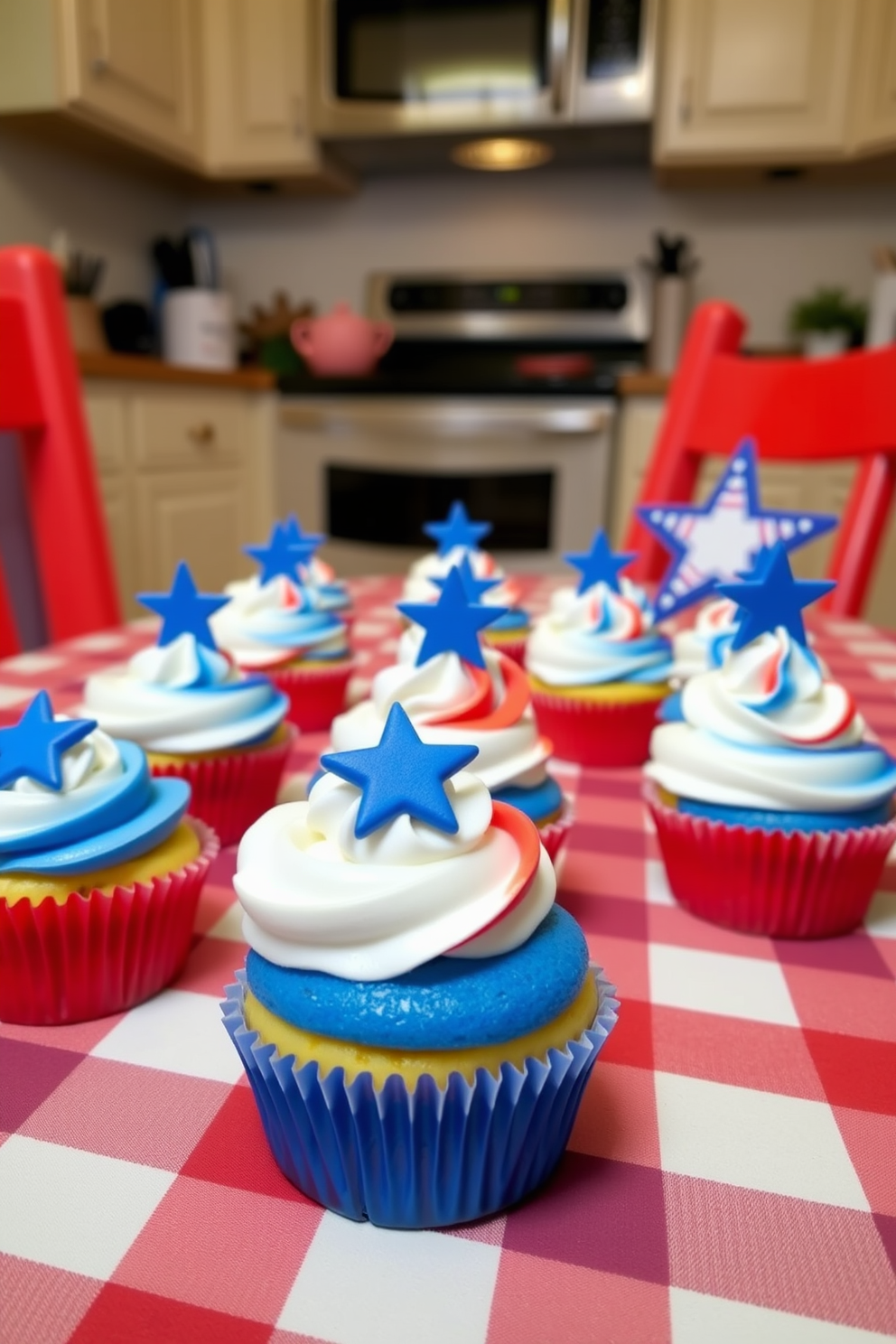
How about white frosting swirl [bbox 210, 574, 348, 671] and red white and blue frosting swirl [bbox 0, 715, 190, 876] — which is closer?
red white and blue frosting swirl [bbox 0, 715, 190, 876]

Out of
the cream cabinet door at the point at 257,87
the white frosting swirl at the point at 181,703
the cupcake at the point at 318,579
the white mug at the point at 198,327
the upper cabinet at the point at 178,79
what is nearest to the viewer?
the white frosting swirl at the point at 181,703

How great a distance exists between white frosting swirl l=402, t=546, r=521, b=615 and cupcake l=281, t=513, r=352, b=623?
11 centimetres

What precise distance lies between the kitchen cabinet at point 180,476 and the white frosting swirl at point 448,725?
2.18m

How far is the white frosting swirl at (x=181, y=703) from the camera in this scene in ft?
2.88

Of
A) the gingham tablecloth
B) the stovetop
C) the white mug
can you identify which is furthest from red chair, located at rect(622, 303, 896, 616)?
the white mug

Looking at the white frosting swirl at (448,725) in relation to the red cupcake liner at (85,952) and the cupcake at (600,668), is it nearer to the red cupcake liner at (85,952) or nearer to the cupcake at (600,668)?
the red cupcake liner at (85,952)

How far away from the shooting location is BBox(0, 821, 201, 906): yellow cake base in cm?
66

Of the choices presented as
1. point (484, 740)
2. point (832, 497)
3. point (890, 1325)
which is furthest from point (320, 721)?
point (832, 497)

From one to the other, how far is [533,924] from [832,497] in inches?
124

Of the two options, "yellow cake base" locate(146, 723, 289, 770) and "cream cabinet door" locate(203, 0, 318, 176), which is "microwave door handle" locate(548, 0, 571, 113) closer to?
"cream cabinet door" locate(203, 0, 318, 176)

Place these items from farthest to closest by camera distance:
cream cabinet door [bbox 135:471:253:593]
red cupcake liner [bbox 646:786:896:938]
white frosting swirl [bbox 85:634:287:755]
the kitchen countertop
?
cream cabinet door [bbox 135:471:253:593], the kitchen countertop, white frosting swirl [bbox 85:634:287:755], red cupcake liner [bbox 646:786:896:938]

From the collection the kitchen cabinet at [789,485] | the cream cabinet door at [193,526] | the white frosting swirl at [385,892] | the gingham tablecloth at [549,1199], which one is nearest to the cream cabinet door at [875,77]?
the kitchen cabinet at [789,485]

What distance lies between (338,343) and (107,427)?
1075mm

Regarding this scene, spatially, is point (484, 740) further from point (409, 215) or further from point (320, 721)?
point (409, 215)
